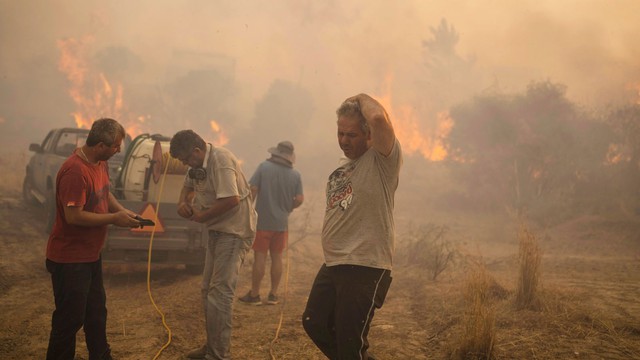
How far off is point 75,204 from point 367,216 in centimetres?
190

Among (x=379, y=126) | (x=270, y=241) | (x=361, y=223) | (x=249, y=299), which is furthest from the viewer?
(x=270, y=241)

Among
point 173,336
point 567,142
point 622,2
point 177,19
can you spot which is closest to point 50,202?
point 173,336

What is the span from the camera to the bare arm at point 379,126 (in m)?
2.56

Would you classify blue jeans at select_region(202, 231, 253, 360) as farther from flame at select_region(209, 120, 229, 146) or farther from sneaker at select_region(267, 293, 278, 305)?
flame at select_region(209, 120, 229, 146)

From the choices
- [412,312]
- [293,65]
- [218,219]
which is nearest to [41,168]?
[218,219]

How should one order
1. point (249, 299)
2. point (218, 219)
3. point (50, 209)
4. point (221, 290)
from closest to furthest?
point (221, 290) < point (218, 219) < point (249, 299) < point (50, 209)

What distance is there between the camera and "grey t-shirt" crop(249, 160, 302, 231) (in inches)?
241

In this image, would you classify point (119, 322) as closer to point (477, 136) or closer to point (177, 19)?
point (477, 136)

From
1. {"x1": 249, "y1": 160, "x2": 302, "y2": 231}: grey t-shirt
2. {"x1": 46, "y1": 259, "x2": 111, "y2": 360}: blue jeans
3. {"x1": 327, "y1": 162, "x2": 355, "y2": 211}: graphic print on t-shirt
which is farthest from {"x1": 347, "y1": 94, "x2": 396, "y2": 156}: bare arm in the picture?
{"x1": 249, "y1": 160, "x2": 302, "y2": 231}: grey t-shirt

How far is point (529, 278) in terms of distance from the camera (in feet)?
16.7

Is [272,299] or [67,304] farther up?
[67,304]

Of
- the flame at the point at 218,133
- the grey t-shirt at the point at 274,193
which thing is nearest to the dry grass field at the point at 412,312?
the grey t-shirt at the point at 274,193

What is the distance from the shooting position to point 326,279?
2939mm

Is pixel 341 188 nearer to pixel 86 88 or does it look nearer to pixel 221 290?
pixel 221 290
